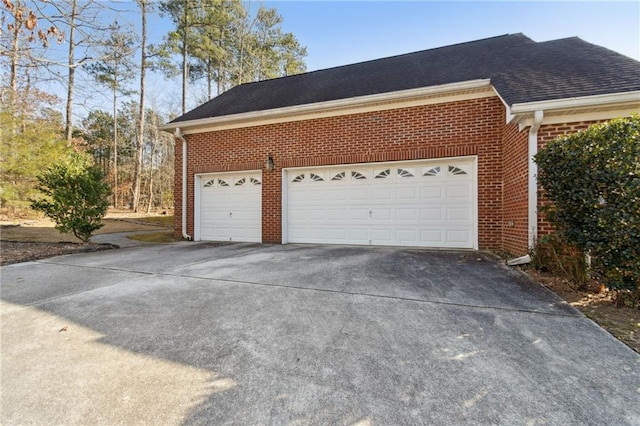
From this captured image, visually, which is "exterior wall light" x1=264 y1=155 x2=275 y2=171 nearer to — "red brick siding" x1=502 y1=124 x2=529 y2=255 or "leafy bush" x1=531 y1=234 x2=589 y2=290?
"red brick siding" x1=502 y1=124 x2=529 y2=255

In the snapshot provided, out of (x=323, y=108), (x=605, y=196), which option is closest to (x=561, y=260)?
(x=605, y=196)

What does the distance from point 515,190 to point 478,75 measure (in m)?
2.89

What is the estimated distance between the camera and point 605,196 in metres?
3.13

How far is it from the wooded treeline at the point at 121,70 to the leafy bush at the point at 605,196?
6.68 meters

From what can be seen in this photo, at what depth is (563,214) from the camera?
3.59 m

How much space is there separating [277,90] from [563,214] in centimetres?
861

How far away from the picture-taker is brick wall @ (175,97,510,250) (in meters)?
6.36

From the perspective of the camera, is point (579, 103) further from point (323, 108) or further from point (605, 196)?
point (323, 108)

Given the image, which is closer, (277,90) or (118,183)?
(277,90)

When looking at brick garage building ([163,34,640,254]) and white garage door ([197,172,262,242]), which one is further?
white garage door ([197,172,262,242])

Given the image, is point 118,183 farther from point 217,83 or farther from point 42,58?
point 42,58

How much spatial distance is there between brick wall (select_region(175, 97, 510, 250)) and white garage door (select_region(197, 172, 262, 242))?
1.00 ft

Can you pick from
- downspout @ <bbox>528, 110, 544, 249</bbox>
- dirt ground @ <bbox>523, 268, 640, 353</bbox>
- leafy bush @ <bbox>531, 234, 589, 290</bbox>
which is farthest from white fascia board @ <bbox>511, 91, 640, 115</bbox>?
dirt ground @ <bbox>523, 268, 640, 353</bbox>

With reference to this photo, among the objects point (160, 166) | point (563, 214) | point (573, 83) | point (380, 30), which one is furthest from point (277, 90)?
point (160, 166)
